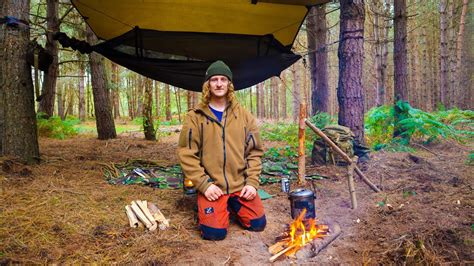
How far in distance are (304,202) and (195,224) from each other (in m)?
0.79

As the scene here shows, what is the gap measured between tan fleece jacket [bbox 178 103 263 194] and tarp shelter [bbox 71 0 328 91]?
180 cm

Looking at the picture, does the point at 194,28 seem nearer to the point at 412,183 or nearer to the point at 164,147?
the point at 164,147

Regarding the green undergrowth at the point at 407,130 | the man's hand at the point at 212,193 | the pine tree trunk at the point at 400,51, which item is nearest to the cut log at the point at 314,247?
the man's hand at the point at 212,193

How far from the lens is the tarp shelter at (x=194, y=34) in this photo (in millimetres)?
3471

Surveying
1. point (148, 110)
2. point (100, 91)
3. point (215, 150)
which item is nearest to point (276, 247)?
point (215, 150)

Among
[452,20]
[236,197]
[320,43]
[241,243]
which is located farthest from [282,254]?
[452,20]

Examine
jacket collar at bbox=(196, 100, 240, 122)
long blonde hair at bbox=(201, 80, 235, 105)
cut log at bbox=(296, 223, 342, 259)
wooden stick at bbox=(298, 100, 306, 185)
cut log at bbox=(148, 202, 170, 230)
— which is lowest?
cut log at bbox=(296, 223, 342, 259)

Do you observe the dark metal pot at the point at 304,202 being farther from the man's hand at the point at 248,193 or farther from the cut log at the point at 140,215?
the cut log at the point at 140,215

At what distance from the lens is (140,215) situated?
7.09ft

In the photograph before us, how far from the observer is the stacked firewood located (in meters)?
2.11

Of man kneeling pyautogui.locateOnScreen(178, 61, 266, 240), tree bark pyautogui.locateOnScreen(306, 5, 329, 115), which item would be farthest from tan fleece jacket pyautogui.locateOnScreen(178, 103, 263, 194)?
tree bark pyautogui.locateOnScreen(306, 5, 329, 115)

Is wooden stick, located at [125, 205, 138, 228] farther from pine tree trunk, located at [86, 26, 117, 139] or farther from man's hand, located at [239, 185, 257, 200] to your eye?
pine tree trunk, located at [86, 26, 117, 139]

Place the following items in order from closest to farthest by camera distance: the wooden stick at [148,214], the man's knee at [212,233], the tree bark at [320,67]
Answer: the man's knee at [212,233], the wooden stick at [148,214], the tree bark at [320,67]

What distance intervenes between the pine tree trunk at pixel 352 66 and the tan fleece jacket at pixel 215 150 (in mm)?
1894
